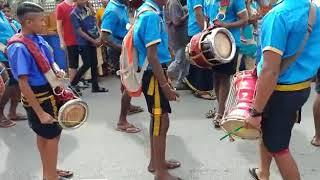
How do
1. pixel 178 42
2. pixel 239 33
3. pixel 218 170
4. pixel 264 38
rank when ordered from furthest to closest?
pixel 178 42 < pixel 239 33 < pixel 218 170 < pixel 264 38

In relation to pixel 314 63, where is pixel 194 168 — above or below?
below

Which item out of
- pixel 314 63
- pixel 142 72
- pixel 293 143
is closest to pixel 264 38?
pixel 314 63

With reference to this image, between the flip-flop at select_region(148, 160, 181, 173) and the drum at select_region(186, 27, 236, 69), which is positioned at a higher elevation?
the drum at select_region(186, 27, 236, 69)

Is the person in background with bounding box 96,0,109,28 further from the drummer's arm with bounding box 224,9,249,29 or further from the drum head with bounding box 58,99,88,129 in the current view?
the drum head with bounding box 58,99,88,129

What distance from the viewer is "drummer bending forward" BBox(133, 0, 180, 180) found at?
330 cm

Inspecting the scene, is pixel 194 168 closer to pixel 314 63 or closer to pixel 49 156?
pixel 49 156

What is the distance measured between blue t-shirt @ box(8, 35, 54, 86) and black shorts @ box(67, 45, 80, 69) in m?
3.38

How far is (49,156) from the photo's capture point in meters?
3.42

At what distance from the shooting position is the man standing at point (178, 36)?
6.24m

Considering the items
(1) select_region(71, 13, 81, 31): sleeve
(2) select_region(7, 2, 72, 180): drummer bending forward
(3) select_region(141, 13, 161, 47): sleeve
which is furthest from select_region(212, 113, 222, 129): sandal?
(1) select_region(71, 13, 81, 31): sleeve

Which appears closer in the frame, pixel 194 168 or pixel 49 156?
pixel 49 156

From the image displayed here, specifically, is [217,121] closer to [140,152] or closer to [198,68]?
[140,152]

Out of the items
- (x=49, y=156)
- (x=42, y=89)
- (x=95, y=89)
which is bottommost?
(x=95, y=89)

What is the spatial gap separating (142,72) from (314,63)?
1.34 m
